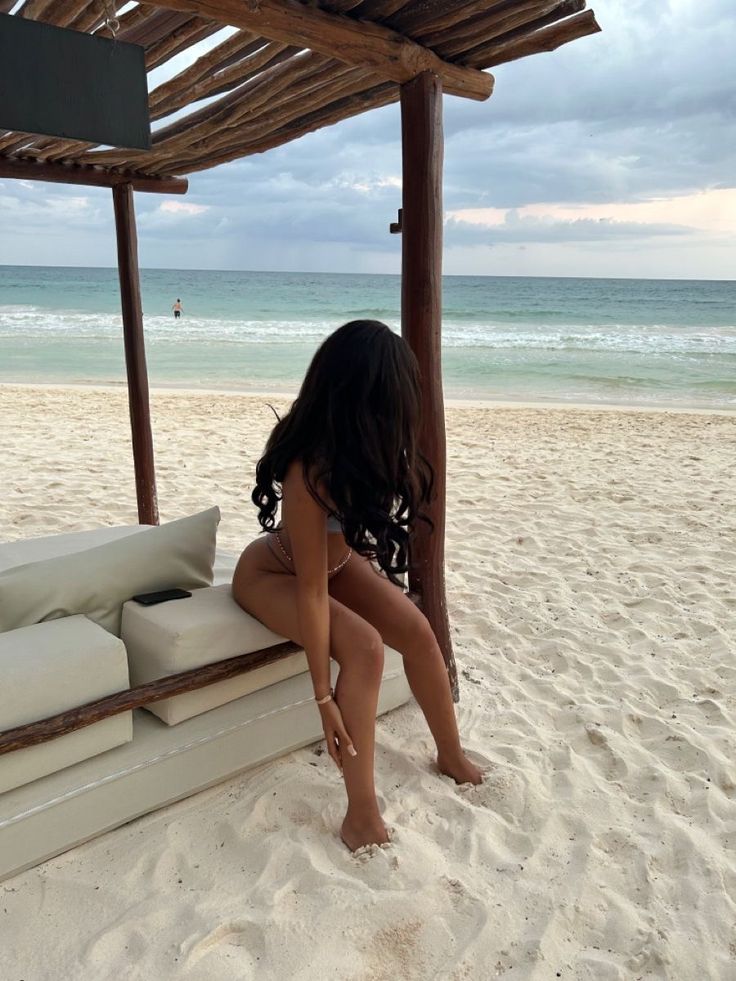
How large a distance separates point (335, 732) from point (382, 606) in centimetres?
42

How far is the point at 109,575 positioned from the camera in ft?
7.12

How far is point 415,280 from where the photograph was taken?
8.79ft

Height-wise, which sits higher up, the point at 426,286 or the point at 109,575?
the point at 426,286

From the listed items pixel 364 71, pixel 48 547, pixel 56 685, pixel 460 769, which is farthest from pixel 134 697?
pixel 364 71

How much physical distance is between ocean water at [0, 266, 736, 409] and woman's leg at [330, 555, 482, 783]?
37.1 feet

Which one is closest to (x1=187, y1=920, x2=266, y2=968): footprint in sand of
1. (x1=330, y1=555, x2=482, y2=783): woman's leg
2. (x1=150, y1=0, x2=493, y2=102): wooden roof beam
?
(x1=330, y1=555, x2=482, y2=783): woman's leg

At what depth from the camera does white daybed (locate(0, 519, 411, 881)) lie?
1796mm

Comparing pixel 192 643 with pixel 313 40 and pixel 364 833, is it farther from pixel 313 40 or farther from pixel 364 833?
pixel 313 40

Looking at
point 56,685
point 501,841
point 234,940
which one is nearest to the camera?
point 234,940

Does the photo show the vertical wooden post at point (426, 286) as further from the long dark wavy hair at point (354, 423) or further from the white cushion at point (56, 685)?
the white cushion at point (56, 685)

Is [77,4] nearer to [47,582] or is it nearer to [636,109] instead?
[47,582]

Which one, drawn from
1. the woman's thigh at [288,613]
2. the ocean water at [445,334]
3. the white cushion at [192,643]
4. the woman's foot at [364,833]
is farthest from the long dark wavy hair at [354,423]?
the ocean water at [445,334]

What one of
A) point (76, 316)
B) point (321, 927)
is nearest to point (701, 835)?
point (321, 927)

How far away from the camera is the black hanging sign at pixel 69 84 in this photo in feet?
6.10
